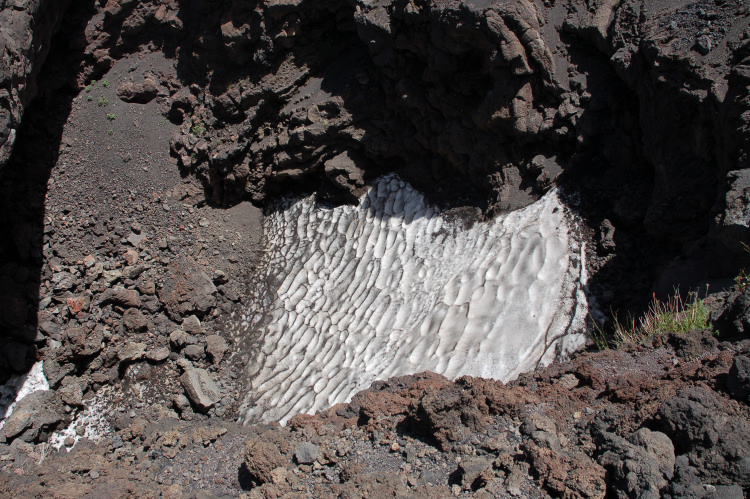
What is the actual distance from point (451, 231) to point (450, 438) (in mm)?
3752

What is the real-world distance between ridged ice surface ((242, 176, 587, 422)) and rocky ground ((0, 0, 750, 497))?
0.40 m

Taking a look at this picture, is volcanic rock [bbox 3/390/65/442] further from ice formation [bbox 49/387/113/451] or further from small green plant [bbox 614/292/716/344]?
small green plant [bbox 614/292/716/344]

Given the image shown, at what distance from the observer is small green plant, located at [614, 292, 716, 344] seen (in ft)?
14.7

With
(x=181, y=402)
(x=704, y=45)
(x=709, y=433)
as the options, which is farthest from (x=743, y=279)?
(x=181, y=402)

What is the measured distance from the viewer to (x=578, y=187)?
666 centimetres

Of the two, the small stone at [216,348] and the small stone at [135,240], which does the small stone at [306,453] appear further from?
the small stone at [135,240]

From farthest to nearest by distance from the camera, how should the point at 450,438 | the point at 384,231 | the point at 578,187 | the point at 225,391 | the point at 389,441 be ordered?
the point at 384,231 < the point at 225,391 < the point at 578,187 < the point at 389,441 < the point at 450,438

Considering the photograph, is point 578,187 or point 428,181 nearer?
point 578,187

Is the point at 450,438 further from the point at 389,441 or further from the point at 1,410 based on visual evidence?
the point at 1,410

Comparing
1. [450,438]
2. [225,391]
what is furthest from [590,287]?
[225,391]

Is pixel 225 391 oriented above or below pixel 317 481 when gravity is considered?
below

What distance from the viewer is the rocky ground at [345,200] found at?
157 inches

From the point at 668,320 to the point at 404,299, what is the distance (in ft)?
10.5

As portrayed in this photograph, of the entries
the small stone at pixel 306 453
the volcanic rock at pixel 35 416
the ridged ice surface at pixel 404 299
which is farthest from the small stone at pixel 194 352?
the small stone at pixel 306 453
